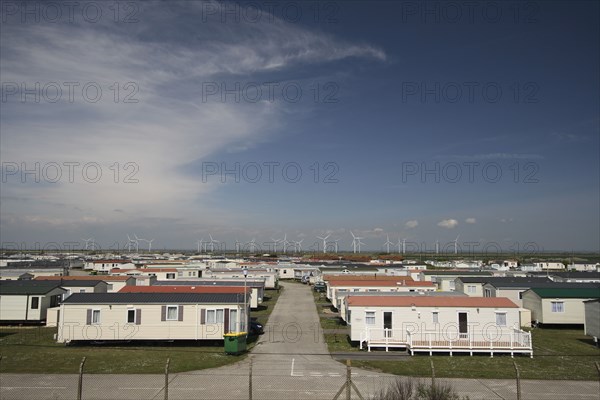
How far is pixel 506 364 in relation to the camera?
81.0 ft

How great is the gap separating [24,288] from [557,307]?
144ft

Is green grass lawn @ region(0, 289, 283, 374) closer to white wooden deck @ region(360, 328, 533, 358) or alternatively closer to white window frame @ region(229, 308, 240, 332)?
white window frame @ region(229, 308, 240, 332)

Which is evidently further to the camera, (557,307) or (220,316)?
(557,307)

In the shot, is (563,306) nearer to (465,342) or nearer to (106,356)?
(465,342)

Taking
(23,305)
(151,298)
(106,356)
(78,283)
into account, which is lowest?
(106,356)

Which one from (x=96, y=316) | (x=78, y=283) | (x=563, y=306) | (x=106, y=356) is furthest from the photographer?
(x=78, y=283)

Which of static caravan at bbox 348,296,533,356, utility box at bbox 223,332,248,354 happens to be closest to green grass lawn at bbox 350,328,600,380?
static caravan at bbox 348,296,533,356

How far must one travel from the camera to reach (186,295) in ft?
101

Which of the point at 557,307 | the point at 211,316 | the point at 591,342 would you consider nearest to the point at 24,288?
the point at 211,316

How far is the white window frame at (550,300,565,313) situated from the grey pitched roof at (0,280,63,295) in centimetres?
4155

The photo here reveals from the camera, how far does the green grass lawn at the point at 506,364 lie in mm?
22250

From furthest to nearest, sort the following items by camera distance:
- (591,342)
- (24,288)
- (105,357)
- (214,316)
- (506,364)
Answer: (24,288)
(591,342)
(214,316)
(105,357)
(506,364)

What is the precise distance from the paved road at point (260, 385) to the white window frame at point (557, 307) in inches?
749

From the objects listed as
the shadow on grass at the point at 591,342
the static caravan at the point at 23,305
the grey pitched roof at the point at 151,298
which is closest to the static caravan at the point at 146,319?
the grey pitched roof at the point at 151,298
